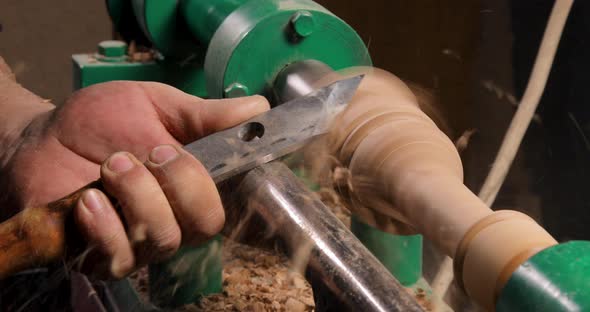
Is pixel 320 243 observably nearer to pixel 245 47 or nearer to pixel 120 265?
pixel 120 265

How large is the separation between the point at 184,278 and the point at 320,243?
486 mm

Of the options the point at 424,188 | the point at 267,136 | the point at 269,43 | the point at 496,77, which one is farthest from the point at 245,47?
the point at 496,77

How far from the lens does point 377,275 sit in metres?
0.53

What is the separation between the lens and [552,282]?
1.48 feet

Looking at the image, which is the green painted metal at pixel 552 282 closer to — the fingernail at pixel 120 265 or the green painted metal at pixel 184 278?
the fingernail at pixel 120 265

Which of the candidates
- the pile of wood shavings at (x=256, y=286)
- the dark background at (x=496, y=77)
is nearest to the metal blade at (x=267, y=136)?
the pile of wood shavings at (x=256, y=286)

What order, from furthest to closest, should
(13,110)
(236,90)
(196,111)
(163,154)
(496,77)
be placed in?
(496,77), (13,110), (236,90), (196,111), (163,154)

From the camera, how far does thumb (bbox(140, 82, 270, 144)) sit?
76cm

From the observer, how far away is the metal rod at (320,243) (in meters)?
0.52

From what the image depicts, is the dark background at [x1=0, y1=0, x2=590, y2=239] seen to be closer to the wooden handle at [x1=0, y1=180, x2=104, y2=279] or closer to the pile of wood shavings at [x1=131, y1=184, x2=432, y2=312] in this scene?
the pile of wood shavings at [x1=131, y1=184, x2=432, y2=312]

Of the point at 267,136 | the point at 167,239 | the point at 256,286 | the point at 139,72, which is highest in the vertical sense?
the point at 267,136

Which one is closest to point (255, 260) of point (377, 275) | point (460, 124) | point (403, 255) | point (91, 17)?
point (403, 255)

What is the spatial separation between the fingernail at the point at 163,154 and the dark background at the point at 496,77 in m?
0.91

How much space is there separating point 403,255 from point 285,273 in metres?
0.19
